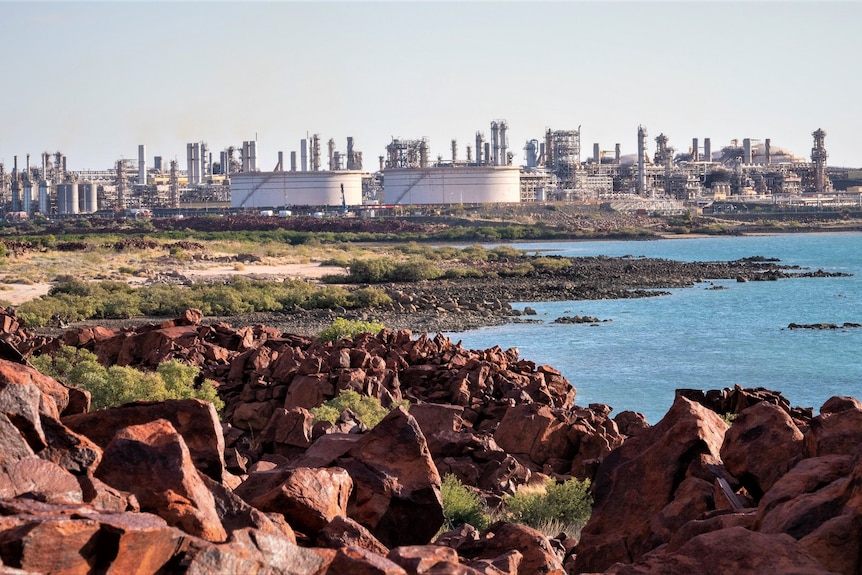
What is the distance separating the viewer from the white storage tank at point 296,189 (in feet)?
414

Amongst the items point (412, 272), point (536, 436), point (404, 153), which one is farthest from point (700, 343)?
point (404, 153)

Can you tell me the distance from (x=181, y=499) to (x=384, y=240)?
86069 mm

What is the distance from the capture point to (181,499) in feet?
19.5

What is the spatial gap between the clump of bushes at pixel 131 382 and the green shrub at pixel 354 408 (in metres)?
1.36

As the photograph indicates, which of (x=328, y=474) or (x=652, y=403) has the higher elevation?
(x=328, y=474)

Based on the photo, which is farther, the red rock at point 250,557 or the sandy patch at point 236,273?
the sandy patch at point 236,273

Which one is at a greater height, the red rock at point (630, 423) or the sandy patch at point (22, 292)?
the red rock at point (630, 423)

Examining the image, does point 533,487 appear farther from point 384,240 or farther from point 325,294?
point 384,240

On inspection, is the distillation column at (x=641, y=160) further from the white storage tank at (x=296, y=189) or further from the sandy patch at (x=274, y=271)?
the sandy patch at (x=274, y=271)

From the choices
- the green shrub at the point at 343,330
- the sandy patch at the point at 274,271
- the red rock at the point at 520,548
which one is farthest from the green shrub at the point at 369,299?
the red rock at the point at 520,548

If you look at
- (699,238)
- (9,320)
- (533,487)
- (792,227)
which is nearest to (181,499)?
(533,487)

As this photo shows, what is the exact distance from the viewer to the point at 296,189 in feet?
415

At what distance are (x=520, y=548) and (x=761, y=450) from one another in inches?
83.5

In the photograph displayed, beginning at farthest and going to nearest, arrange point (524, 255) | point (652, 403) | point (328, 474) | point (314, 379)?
point (524, 255)
point (652, 403)
point (314, 379)
point (328, 474)
